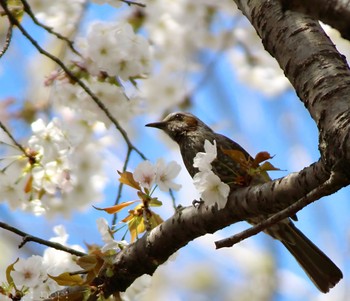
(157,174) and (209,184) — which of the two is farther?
(157,174)

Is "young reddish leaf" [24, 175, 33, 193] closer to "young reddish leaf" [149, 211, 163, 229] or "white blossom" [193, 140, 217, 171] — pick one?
"young reddish leaf" [149, 211, 163, 229]

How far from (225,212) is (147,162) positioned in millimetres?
415

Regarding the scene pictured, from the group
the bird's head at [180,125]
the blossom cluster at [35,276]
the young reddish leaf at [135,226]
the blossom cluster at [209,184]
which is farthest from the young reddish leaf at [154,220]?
the bird's head at [180,125]

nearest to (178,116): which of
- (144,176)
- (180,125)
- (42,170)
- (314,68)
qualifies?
→ (180,125)

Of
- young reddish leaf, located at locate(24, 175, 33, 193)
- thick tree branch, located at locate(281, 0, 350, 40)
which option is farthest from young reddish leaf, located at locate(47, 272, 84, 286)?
thick tree branch, located at locate(281, 0, 350, 40)

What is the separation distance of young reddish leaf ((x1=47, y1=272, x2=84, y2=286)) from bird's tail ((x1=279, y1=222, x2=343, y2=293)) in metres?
1.09

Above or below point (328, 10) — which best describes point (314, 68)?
above

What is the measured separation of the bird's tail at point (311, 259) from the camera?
8.75 ft

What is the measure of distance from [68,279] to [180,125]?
6.50 ft

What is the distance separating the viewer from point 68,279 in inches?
78.4

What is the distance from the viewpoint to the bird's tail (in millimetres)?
2668

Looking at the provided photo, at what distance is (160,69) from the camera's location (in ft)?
17.4

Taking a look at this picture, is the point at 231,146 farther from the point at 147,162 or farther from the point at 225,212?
the point at 225,212

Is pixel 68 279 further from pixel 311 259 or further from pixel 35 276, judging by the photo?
pixel 311 259
